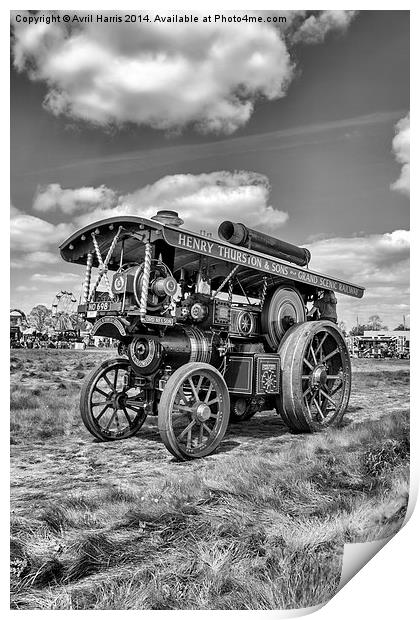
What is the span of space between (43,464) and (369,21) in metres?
4.04

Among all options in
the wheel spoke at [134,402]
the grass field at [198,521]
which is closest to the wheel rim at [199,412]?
the grass field at [198,521]

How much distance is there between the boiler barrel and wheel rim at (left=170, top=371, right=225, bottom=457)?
1.41 m

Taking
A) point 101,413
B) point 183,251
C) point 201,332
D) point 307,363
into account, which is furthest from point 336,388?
point 101,413

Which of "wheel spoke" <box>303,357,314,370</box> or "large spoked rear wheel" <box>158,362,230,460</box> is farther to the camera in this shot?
"wheel spoke" <box>303,357,314,370</box>

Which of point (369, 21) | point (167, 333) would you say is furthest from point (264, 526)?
point (369, 21)

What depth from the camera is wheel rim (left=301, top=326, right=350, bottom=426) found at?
254 inches

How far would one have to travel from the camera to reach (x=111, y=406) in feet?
19.4

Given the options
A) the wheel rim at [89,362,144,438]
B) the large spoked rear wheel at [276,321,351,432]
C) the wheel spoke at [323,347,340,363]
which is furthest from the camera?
the wheel spoke at [323,347,340,363]

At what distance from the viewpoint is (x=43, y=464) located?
451 centimetres

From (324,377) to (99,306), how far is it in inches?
115

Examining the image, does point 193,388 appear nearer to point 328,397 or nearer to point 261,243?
point 261,243

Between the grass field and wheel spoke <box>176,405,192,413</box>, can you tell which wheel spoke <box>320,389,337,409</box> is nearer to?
the grass field

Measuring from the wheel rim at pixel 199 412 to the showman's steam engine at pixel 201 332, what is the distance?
1 centimetres

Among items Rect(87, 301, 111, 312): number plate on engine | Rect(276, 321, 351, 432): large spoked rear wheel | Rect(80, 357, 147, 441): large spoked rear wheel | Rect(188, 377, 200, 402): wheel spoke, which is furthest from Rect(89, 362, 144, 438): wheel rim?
Rect(276, 321, 351, 432): large spoked rear wheel
